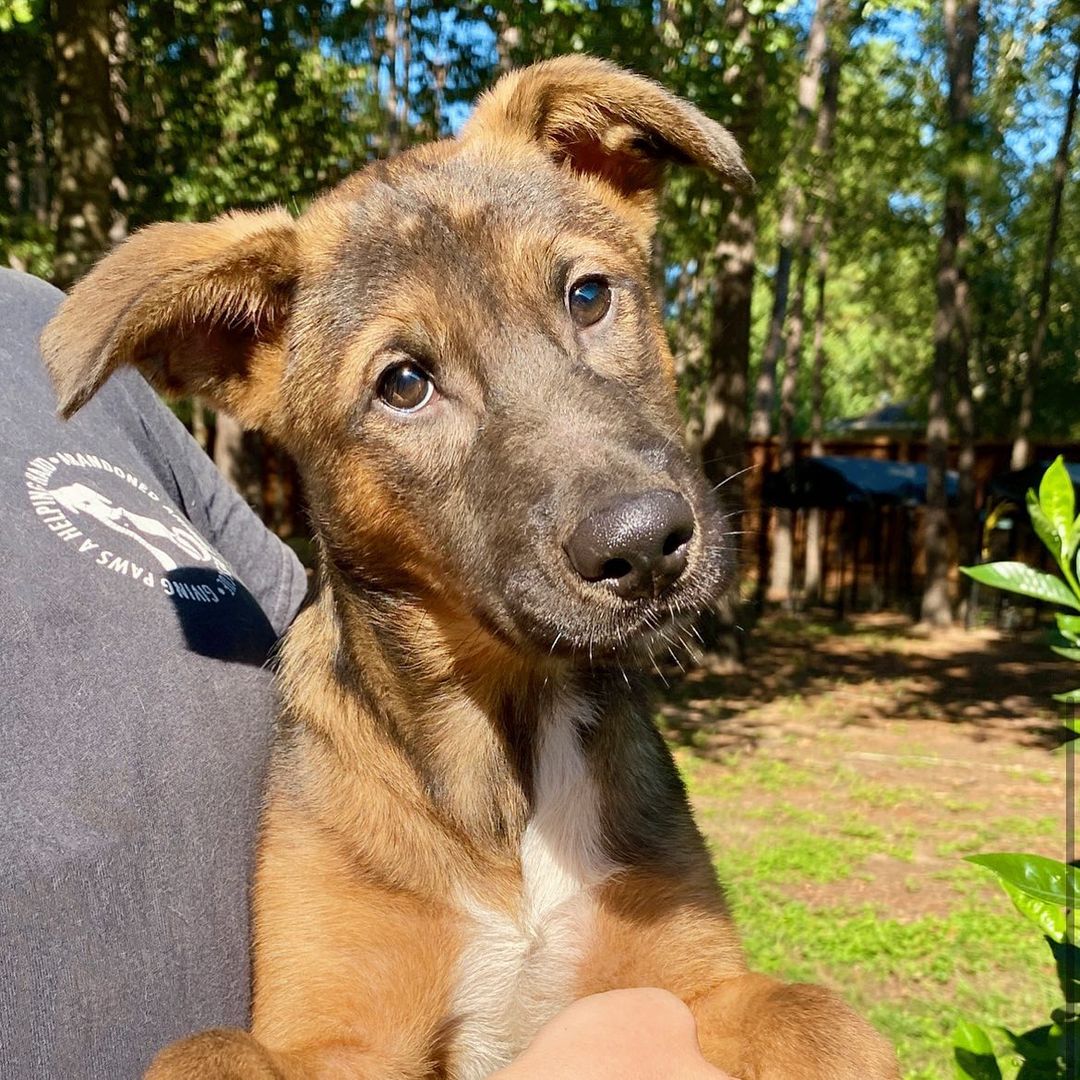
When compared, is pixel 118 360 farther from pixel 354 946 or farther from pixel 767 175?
pixel 767 175

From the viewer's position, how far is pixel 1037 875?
170 cm

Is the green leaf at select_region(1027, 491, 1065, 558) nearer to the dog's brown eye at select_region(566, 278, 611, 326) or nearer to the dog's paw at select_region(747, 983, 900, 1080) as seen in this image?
the dog's paw at select_region(747, 983, 900, 1080)

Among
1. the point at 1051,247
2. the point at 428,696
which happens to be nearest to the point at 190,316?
the point at 428,696

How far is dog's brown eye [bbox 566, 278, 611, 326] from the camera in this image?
3.06 m

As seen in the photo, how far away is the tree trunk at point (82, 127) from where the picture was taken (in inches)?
383

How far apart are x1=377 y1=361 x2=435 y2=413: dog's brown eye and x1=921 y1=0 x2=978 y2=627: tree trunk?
1562 cm

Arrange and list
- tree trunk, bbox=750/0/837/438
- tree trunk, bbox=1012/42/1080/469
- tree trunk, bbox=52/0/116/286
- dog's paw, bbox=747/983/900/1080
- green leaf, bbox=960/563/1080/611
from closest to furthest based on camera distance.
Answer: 1. green leaf, bbox=960/563/1080/611
2. dog's paw, bbox=747/983/900/1080
3. tree trunk, bbox=52/0/116/286
4. tree trunk, bbox=750/0/837/438
5. tree trunk, bbox=1012/42/1080/469

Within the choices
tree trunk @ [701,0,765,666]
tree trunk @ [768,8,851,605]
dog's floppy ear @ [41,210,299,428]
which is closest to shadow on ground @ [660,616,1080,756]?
tree trunk @ [701,0,765,666]

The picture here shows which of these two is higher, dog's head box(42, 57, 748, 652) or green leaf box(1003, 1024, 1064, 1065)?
dog's head box(42, 57, 748, 652)

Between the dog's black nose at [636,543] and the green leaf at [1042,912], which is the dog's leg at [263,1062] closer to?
the dog's black nose at [636,543]

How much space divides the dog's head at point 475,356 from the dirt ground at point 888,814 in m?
1.60

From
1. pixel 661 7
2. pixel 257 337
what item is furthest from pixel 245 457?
pixel 257 337

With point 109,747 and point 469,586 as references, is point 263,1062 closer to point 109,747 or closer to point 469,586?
point 109,747

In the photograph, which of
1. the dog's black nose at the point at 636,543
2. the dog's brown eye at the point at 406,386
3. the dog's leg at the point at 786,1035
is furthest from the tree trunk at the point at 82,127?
the dog's leg at the point at 786,1035
